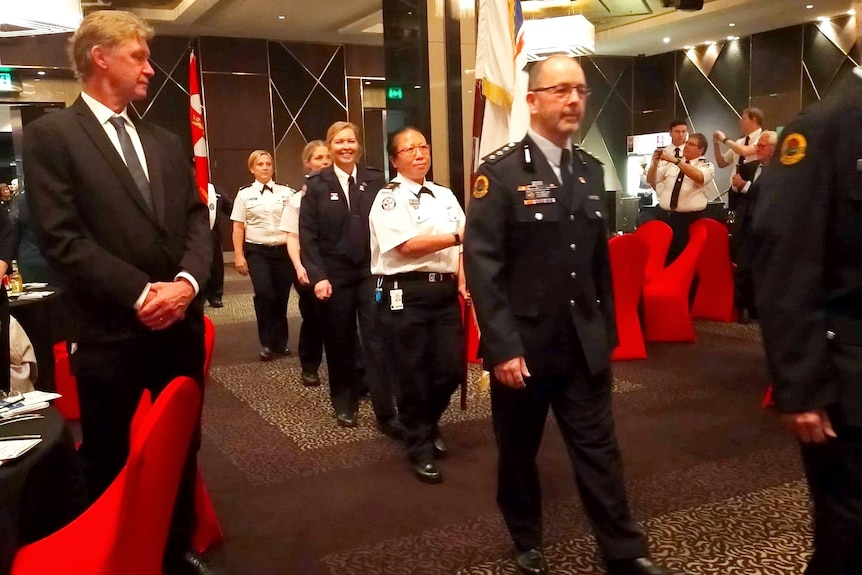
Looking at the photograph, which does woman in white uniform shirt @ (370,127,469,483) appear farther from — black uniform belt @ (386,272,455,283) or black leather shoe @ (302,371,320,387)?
black leather shoe @ (302,371,320,387)

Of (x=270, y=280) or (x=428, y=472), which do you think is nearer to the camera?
(x=428, y=472)

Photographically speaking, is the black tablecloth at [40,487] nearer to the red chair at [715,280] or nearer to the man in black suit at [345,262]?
the man in black suit at [345,262]

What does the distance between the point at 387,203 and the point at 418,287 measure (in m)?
0.38

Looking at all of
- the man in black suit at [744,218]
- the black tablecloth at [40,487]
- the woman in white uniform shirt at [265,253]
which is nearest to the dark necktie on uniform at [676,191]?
the man in black suit at [744,218]

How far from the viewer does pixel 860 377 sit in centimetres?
143

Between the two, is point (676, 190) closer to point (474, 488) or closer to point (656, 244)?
point (656, 244)

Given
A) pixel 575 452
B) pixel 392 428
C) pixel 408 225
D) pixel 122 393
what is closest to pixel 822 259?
pixel 575 452

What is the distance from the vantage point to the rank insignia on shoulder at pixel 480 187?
2.21m

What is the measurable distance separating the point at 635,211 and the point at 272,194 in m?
9.17

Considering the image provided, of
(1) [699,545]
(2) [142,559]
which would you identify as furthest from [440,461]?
(2) [142,559]

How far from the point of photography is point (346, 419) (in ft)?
13.3

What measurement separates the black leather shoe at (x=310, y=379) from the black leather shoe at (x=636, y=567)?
299 centimetres

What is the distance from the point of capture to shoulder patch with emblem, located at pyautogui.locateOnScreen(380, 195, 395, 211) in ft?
10.6

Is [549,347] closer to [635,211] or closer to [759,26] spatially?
[759,26]
